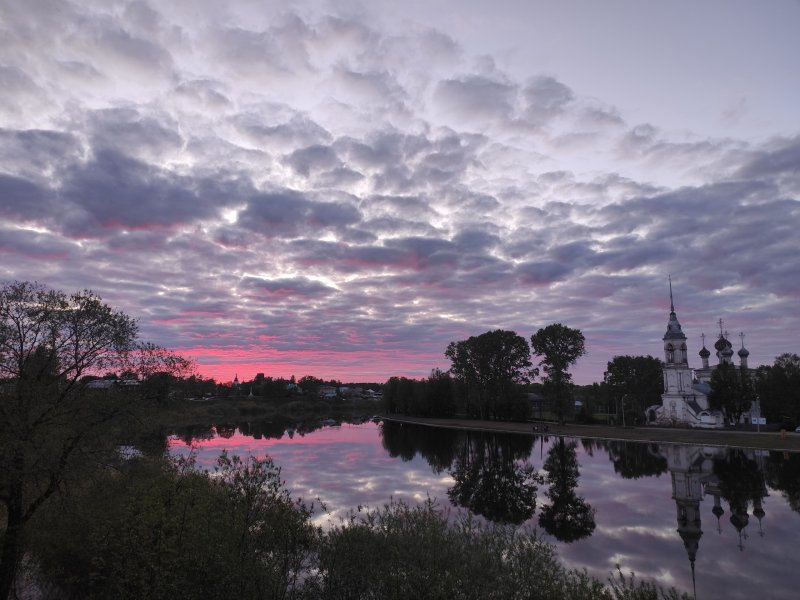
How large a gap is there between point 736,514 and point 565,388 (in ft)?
244

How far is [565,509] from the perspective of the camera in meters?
39.6

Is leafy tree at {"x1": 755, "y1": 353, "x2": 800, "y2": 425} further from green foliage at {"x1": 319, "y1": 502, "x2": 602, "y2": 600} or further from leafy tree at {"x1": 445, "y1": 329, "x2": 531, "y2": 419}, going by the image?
green foliage at {"x1": 319, "y1": 502, "x2": 602, "y2": 600}

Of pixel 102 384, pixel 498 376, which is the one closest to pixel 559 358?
pixel 498 376

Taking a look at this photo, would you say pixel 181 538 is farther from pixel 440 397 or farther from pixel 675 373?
pixel 440 397

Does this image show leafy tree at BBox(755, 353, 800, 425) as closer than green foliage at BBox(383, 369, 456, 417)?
Yes

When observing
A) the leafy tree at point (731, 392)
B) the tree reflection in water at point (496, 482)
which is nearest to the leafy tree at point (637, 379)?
the leafy tree at point (731, 392)

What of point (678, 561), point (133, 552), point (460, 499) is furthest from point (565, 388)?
point (133, 552)

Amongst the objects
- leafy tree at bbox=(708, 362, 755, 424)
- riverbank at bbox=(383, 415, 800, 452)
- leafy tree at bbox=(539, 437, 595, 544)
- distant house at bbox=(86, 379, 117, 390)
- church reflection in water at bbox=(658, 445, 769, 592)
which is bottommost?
leafy tree at bbox=(539, 437, 595, 544)

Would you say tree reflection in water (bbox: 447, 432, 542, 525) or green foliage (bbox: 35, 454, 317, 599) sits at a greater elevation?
green foliage (bbox: 35, 454, 317, 599)

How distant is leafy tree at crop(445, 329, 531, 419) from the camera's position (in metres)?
129

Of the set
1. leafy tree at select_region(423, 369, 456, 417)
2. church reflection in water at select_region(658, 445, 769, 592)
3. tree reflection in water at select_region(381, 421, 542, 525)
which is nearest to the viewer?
church reflection in water at select_region(658, 445, 769, 592)

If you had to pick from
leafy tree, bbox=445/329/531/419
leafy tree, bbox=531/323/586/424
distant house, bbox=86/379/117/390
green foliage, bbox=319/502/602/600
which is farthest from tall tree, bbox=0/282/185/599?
leafy tree, bbox=445/329/531/419

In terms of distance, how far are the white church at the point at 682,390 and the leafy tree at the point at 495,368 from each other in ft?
100

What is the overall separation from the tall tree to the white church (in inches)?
4472
